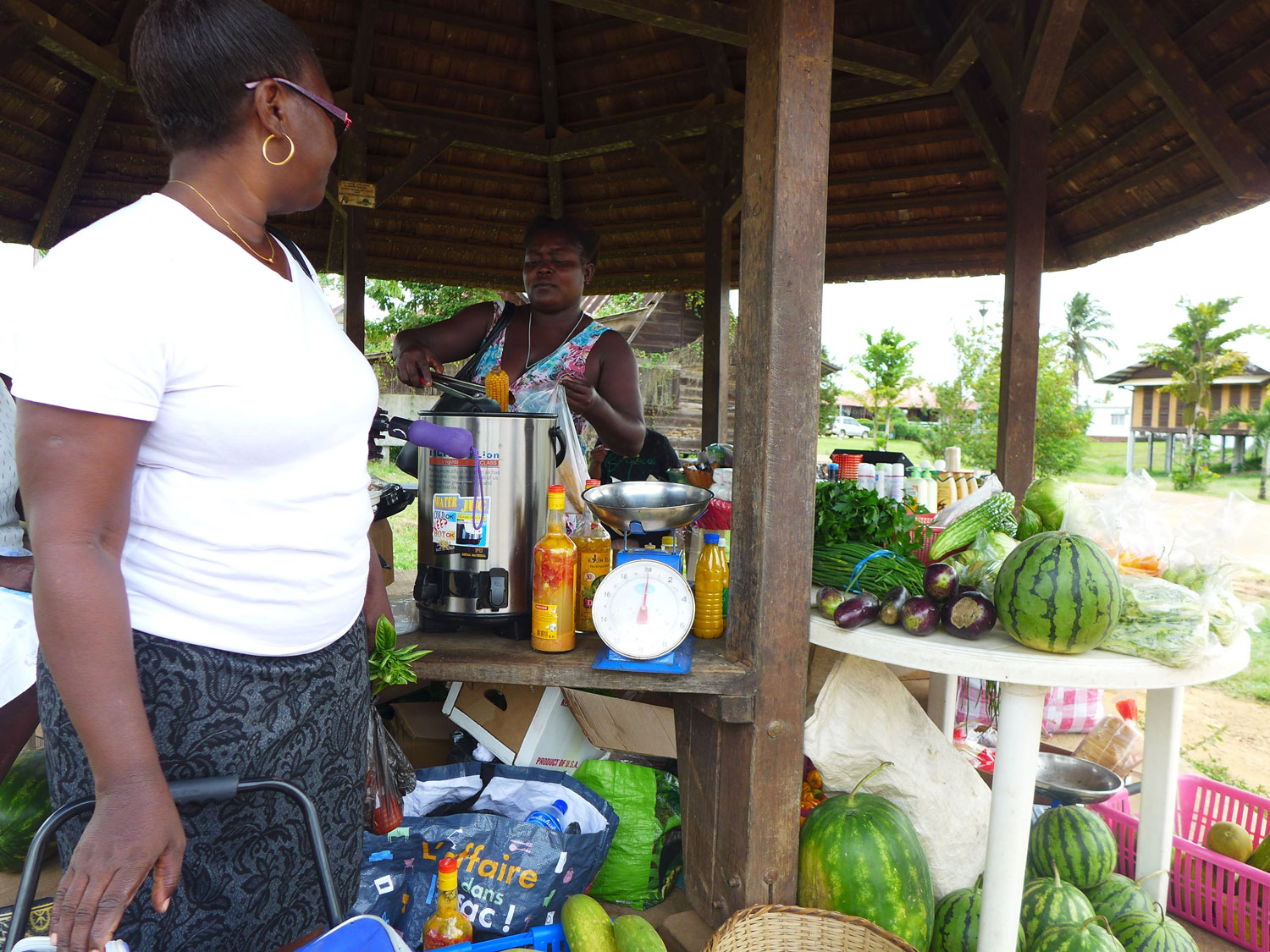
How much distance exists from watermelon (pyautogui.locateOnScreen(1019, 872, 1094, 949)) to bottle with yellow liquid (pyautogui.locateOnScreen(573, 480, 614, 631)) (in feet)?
4.67

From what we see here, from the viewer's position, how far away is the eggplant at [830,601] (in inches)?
87.3

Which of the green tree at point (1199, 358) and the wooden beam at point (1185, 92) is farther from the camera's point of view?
the green tree at point (1199, 358)

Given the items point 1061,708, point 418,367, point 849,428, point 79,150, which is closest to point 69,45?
point 79,150

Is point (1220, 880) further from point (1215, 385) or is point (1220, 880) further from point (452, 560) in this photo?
point (1215, 385)

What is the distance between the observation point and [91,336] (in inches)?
40.3

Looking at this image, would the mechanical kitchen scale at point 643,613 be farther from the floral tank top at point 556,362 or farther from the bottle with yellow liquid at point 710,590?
the floral tank top at point 556,362

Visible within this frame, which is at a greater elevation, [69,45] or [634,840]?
[69,45]

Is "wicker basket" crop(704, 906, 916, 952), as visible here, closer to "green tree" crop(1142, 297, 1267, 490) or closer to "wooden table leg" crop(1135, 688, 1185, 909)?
"wooden table leg" crop(1135, 688, 1185, 909)

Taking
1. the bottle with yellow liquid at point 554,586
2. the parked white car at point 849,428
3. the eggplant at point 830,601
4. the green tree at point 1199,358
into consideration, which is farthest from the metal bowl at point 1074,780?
the green tree at point 1199,358

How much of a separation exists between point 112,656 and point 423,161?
18.0ft

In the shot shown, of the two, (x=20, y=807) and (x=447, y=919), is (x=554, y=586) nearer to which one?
(x=447, y=919)

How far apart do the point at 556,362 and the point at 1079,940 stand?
2.72 meters

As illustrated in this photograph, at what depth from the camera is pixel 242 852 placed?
133cm

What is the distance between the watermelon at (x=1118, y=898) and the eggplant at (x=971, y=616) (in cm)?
96
